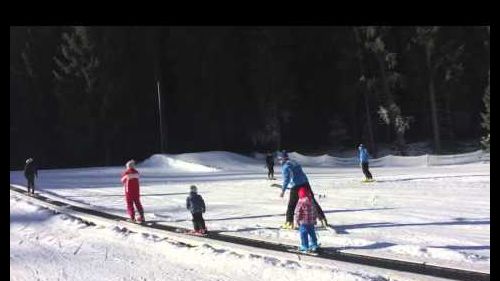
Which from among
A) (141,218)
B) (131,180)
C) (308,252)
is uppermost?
(131,180)

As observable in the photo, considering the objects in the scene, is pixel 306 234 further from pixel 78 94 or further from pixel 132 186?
pixel 78 94

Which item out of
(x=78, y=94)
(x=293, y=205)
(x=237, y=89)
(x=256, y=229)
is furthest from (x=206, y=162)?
(x=293, y=205)

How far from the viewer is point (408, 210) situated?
18016 mm

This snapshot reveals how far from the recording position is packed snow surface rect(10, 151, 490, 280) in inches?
466

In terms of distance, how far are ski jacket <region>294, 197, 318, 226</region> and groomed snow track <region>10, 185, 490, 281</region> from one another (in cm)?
75

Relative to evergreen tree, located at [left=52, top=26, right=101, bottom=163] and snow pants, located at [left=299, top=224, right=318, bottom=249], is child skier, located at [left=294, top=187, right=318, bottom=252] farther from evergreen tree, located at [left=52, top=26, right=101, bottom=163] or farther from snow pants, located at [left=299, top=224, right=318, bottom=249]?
evergreen tree, located at [left=52, top=26, right=101, bottom=163]

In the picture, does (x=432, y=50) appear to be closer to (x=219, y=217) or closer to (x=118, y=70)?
(x=118, y=70)

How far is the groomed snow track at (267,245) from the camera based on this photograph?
10945mm

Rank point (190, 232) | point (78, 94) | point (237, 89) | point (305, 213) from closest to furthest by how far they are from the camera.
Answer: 1. point (305, 213)
2. point (190, 232)
3. point (78, 94)
4. point (237, 89)

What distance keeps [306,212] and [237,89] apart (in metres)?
42.5

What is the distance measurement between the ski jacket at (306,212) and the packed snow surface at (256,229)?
0.88 m

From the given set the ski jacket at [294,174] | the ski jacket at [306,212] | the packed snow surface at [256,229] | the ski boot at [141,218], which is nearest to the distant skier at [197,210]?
the packed snow surface at [256,229]

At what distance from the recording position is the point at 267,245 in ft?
44.8
